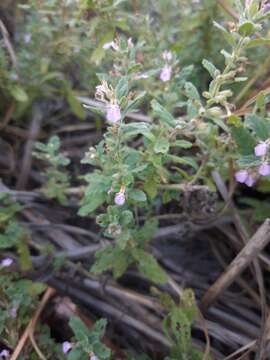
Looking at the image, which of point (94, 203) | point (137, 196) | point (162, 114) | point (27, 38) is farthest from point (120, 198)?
point (27, 38)

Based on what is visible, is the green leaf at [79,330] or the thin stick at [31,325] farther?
the thin stick at [31,325]

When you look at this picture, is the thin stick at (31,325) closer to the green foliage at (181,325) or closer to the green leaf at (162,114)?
the green foliage at (181,325)

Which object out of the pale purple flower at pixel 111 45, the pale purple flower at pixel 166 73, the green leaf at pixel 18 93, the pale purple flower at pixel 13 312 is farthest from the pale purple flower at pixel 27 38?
the pale purple flower at pixel 13 312

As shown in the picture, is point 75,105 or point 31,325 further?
point 75,105

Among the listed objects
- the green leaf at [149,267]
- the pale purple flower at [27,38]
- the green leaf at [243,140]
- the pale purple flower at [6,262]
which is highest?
the pale purple flower at [27,38]

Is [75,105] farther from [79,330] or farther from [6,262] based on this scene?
[79,330]

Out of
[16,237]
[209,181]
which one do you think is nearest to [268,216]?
[209,181]
